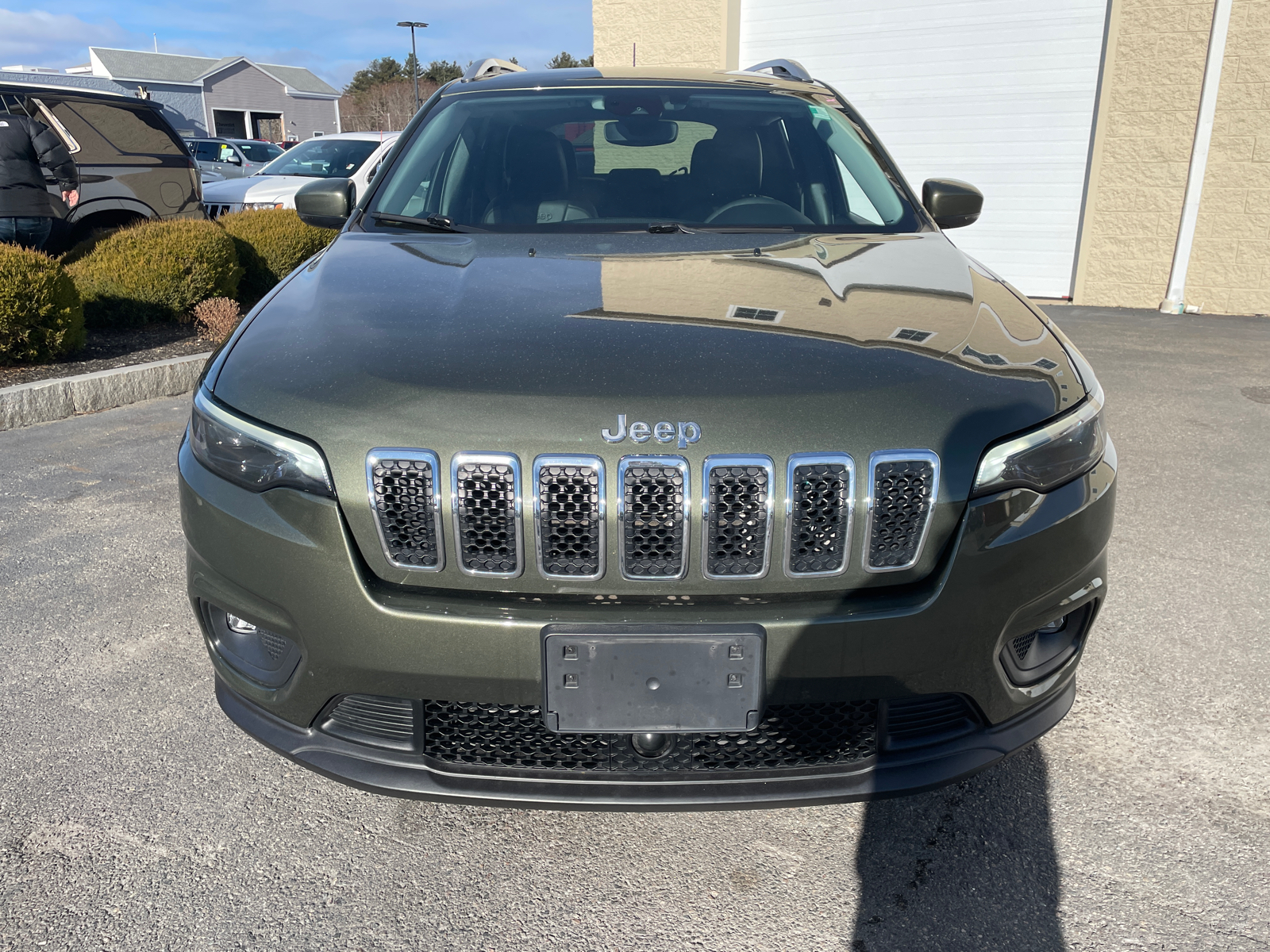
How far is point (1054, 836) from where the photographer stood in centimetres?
214

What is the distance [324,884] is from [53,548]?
242 centimetres

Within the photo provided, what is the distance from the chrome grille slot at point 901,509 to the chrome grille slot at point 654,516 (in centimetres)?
34

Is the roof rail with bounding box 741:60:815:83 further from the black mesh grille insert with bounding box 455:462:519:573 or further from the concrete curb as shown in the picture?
the concrete curb

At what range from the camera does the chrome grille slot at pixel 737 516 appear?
1.66 m

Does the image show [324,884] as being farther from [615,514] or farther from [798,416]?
[798,416]

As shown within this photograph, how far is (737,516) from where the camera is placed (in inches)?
66.1

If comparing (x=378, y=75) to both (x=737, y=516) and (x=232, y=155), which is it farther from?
(x=737, y=516)

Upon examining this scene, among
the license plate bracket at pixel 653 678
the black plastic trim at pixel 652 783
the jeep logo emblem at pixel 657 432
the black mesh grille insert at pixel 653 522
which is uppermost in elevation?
the jeep logo emblem at pixel 657 432

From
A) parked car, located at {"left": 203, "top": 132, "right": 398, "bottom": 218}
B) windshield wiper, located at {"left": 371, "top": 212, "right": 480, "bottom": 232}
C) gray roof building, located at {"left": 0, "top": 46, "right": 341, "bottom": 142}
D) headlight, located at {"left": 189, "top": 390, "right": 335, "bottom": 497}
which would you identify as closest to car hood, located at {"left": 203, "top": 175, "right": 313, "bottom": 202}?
parked car, located at {"left": 203, "top": 132, "right": 398, "bottom": 218}

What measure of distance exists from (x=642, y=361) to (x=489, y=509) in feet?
1.36

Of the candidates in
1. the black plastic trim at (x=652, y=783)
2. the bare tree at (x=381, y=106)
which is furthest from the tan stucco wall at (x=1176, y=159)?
the bare tree at (x=381, y=106)

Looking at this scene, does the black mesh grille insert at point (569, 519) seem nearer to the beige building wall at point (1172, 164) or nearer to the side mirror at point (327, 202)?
the side mirror at point (327, 202)

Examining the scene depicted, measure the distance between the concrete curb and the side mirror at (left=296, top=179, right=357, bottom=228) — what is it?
2.59m

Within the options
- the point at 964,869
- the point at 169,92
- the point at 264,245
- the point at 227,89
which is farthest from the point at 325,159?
the point at 227,89
